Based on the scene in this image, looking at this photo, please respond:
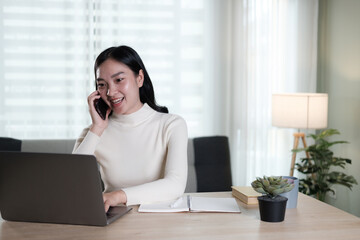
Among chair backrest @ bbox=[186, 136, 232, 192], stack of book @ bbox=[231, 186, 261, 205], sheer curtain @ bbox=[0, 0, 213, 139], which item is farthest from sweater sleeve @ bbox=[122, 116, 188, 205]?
sheer curtain @ bbox=[0, 0, 213, 139]

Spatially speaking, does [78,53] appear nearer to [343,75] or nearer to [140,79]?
[140,79]

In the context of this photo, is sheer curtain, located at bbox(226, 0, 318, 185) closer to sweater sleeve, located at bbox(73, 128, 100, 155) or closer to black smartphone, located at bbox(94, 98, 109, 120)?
black smartphone, located at bbox(94, 98, 109, 120)

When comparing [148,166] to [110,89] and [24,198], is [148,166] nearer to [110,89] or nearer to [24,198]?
[110,89]

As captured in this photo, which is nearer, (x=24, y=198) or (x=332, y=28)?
(x=24, y=198)

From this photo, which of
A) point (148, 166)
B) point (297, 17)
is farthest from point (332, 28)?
point (148, 166)

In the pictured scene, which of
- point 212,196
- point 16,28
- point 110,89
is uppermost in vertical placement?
point 16,28

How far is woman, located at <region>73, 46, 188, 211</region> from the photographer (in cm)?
188

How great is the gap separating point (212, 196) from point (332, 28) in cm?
250

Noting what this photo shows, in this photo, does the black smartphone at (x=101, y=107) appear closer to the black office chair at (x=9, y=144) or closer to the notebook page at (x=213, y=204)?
the notebook page at (x=213, y=204)

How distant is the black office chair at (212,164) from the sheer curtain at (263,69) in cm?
77

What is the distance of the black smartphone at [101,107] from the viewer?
1.95m

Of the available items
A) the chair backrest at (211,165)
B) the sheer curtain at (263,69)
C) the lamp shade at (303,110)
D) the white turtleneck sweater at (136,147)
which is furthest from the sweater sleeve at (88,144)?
the sheer curtain at (263,69)

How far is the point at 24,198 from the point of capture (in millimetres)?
1357

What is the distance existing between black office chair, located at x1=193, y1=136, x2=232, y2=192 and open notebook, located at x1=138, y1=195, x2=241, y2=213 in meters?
1.23
